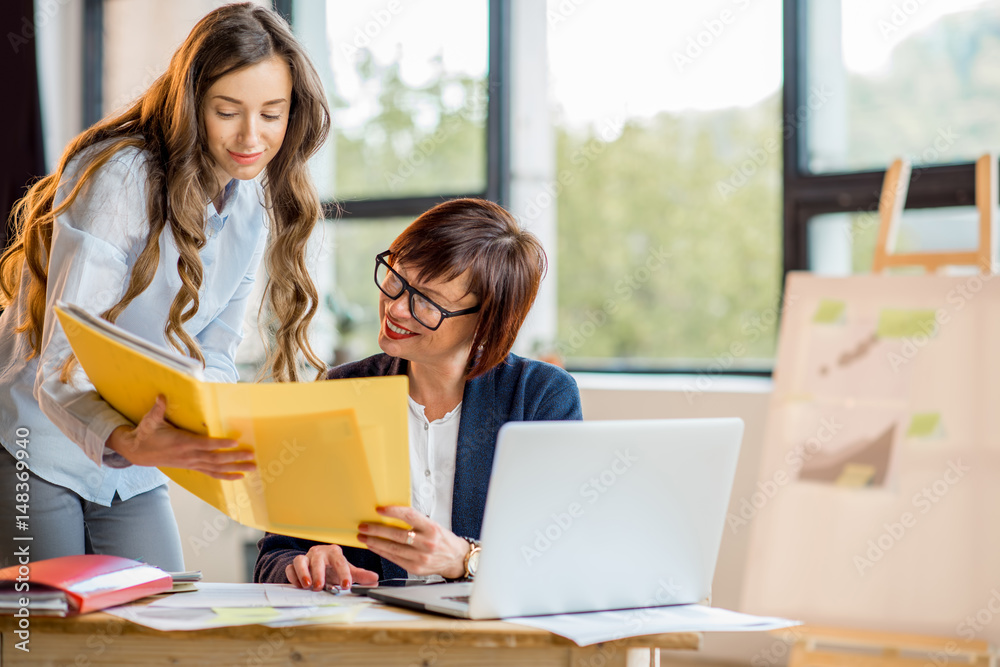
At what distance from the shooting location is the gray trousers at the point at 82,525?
1340 mm

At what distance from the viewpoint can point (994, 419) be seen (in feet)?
7.25

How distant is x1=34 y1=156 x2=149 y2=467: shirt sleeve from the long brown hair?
2 centimetres

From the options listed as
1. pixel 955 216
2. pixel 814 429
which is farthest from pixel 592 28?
pixel 814 429

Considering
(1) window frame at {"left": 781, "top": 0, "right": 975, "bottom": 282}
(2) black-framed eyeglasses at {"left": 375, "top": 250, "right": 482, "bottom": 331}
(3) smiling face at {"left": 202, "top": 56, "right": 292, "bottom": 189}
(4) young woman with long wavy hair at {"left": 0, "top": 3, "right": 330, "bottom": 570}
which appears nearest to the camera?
(4) young woman with long wavy hair at {"left": 0, "top": 3, "right": 330, "bottom": 570}

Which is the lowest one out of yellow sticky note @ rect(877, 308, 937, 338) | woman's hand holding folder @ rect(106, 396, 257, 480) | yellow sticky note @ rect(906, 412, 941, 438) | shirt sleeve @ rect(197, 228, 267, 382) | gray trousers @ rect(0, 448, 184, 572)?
yellow sticky note @ rect(906, 412, 941, 438)

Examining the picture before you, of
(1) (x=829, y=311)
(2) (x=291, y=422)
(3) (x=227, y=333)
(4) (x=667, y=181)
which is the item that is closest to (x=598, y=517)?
(2) (x=291, y=422)

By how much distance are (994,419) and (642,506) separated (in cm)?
156

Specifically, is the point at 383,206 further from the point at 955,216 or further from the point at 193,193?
the point at 193,193

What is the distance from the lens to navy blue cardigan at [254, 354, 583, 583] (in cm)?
147

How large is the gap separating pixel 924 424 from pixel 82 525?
186 cm

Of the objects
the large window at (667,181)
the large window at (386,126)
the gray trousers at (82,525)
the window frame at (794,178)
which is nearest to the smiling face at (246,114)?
the gray trousers at (82,525)

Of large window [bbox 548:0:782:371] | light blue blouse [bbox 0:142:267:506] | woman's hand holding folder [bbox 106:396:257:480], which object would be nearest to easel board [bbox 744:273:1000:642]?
large window [bbox 548:0:782:371]

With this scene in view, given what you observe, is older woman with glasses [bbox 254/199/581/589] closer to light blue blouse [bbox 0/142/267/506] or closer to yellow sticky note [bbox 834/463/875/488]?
light blue blouse [bbox 0/142/267/506]

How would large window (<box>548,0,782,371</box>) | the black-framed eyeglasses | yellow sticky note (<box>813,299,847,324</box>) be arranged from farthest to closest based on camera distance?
1. large window (<box>548,0,782,371</box>)
2. yellow sticky note (<box>813,299,847,324</box>)
3. the black-framed eyeglasses
